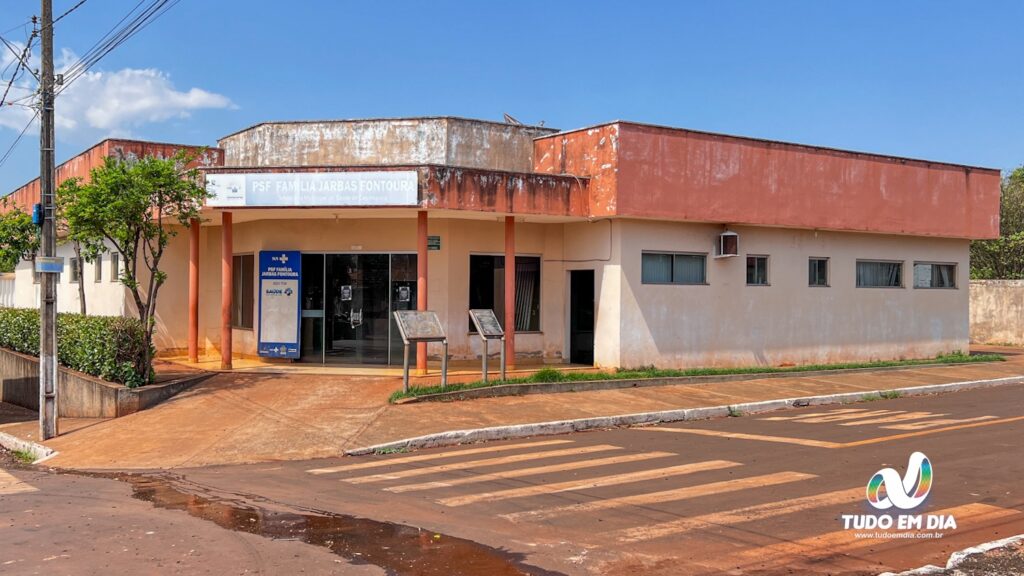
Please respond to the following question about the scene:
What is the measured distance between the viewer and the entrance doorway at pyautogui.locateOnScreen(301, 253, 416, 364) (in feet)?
60.6

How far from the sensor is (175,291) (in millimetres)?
21234

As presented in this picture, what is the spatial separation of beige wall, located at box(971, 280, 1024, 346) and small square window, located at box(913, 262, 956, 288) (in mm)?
8919

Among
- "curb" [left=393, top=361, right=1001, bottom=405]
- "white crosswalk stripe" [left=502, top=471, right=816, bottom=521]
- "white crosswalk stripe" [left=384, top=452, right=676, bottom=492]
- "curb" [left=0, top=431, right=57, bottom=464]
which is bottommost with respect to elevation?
"curb" [left=0, top=431, right=57, bottom=464]

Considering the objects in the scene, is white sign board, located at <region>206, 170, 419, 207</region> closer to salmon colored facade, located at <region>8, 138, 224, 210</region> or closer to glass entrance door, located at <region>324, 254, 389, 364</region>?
glass entrance door, located at <region>324, 254, 389, 364</region>

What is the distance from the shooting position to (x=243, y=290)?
20.1 metres

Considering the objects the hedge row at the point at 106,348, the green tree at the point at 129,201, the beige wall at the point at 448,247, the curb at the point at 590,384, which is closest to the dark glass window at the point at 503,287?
the beige wall at the point at 448,247

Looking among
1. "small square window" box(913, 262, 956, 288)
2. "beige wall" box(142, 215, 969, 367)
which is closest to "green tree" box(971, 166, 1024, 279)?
"small square window" box(913, 262, 956, 288)

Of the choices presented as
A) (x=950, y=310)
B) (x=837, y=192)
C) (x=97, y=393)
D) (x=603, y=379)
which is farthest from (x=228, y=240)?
(x=950, y=310)

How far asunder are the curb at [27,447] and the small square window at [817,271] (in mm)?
16764

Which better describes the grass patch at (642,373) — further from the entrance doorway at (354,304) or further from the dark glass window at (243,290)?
the dark glass window at (243,290)

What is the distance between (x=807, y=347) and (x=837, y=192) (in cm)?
391

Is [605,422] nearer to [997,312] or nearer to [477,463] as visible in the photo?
[477,463]

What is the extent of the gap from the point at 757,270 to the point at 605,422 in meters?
8.22

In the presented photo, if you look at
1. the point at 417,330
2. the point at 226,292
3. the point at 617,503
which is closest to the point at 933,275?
the point at 417,330
